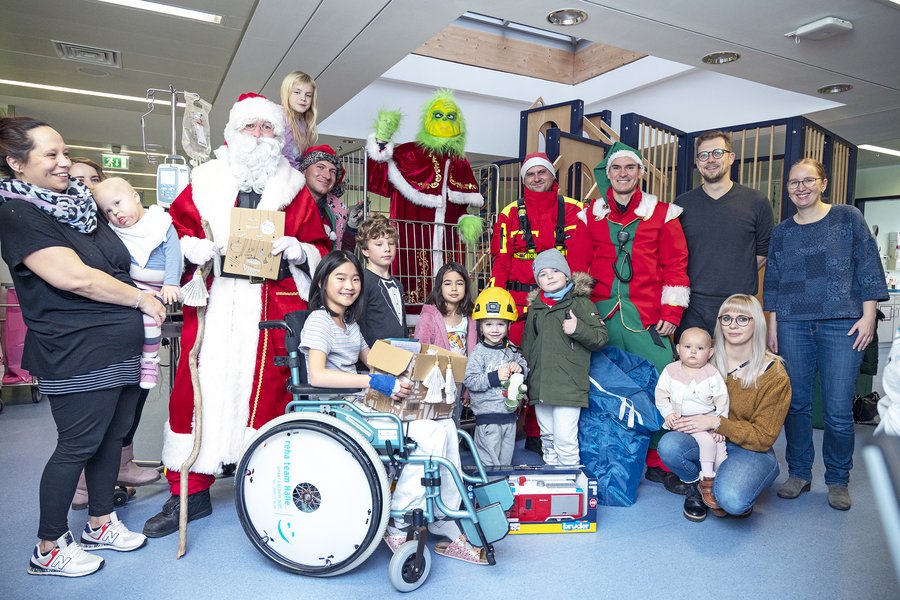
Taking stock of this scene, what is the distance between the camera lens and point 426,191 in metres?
3.88

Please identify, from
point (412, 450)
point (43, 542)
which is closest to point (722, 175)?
point (412, 450)

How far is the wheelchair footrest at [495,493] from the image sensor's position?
2.12 m

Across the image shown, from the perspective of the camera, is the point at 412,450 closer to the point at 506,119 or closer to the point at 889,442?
the point at 889,442

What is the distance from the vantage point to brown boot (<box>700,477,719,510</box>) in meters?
2.63

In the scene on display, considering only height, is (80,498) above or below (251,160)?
below

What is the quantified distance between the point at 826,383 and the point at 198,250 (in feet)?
9.41

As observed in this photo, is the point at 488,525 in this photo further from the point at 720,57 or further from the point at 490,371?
the point at 720,57

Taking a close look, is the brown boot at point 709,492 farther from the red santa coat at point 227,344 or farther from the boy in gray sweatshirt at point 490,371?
the red santa coat at point 227,344

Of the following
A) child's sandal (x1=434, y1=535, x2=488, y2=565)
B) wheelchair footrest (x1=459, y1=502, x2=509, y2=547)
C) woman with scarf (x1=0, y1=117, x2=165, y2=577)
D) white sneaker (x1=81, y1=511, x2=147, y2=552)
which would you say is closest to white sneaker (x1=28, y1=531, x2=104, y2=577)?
woman with scarf (x1=0, y1=117, x2=165, y2=577)

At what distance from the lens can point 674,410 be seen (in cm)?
275

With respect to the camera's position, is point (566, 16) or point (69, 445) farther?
point (566, 16)

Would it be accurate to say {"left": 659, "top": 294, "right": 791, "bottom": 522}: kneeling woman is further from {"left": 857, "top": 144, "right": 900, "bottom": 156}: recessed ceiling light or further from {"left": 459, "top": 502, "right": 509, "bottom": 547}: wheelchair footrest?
{"left": 857, "top": 144, "right": 900, "bottom": 156}: recessed ceiling light

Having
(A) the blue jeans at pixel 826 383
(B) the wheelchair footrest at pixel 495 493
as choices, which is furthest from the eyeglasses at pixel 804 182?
(B) the wheelchair footrest at pixel 495 493

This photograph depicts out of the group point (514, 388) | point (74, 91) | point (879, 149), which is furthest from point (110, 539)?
point (879, 149)
